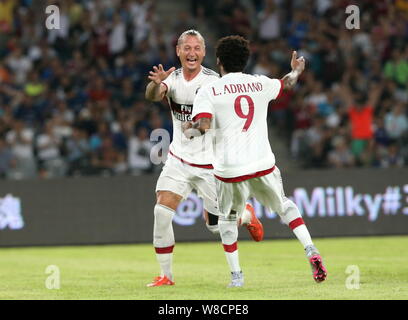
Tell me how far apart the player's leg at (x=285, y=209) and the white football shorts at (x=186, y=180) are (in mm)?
1083

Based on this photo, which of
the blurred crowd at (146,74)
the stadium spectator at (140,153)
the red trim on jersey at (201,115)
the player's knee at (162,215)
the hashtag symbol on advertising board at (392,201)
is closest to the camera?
the red trim on jersey at (201,115)

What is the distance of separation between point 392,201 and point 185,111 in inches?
320

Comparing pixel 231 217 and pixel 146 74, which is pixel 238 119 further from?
pixel 146 74

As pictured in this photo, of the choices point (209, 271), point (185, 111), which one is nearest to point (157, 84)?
point (185, 111)

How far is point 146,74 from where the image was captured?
2259 cm

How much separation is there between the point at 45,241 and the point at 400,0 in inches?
409

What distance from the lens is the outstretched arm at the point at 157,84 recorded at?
10898mm

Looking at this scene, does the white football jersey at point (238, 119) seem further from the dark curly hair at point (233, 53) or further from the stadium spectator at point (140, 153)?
the stadium spectator at point (140, 153)

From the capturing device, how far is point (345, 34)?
22.6m

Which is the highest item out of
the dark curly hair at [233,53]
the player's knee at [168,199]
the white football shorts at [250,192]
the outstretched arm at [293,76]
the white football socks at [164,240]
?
the dark curly hair at [233,53]

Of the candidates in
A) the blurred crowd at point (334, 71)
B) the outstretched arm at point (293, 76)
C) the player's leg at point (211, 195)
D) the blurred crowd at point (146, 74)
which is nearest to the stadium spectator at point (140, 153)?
the blurred crowd at point (146, 74)

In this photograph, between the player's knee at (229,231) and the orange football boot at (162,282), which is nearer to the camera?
the player's knee at (229,231)

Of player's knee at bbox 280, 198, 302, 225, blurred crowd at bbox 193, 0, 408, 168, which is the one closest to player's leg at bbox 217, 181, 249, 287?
player's knee at bbox 280, 198, 302, 225

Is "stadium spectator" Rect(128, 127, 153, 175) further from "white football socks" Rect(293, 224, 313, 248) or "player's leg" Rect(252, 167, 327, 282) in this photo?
"white football socks" Rect(293, 224, 313, 248)
